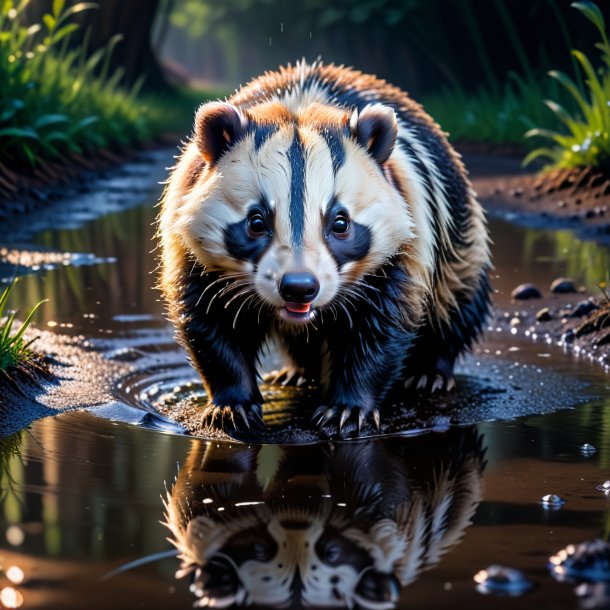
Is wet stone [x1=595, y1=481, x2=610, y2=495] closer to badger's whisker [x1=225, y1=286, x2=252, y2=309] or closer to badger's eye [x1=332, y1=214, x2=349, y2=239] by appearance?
badger's eye [x1=332, y1=214, x2=349, y2=239]

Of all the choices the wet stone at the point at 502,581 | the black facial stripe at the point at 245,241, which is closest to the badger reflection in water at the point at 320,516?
the wet stone at the point at 502,581

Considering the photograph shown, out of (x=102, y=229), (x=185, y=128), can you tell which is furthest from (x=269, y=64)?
(x=102, y=229)

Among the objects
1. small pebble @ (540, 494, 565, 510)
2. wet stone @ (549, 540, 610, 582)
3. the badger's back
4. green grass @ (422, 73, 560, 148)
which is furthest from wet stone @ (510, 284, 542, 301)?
green grass @ (422, 73, 560, 148)

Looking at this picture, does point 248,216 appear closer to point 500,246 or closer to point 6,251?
point 6,251

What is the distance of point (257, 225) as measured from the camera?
396 centimetres

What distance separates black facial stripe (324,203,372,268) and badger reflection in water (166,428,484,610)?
0.66 metres

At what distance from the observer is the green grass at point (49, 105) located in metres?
8.99

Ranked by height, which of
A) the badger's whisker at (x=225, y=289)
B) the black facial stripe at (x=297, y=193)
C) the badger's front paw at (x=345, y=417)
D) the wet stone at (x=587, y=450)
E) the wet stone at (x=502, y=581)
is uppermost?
the black facial stripe at (x=297, y=193)

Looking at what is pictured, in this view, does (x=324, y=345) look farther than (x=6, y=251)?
No

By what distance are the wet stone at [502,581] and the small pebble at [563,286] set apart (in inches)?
155

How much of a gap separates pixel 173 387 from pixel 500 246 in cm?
382

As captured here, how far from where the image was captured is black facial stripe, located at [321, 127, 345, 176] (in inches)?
160

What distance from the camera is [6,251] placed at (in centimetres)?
734

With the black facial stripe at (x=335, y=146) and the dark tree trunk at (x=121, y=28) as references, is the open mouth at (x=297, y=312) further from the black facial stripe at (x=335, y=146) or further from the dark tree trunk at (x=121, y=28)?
the dark tree trunk at (x=121, y=28)
